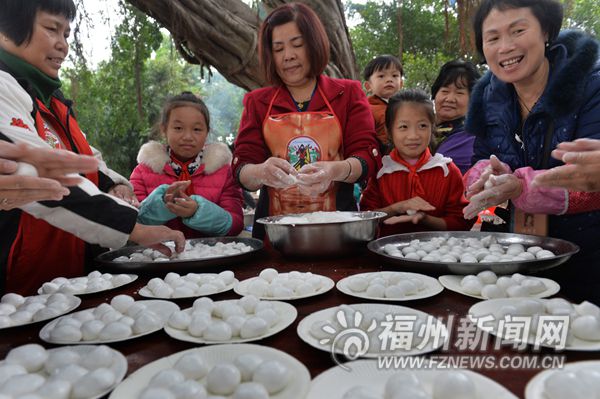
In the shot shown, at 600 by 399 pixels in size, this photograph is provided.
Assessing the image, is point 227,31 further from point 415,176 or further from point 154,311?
point 154,311

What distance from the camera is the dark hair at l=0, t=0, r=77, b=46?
130 centimetres

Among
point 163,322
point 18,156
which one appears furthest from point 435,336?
point 18,156

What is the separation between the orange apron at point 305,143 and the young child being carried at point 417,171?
369 millimetres

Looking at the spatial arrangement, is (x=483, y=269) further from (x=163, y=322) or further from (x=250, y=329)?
(x=163, y=322)

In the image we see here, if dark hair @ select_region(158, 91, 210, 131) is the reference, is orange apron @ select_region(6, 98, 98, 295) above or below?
below

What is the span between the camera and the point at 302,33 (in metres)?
1.79

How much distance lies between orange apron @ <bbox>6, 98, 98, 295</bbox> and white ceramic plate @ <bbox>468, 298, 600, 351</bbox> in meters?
1.38

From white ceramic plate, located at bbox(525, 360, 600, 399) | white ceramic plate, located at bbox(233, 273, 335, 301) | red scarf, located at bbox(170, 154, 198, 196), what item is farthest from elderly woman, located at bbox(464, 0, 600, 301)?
red scarf, located at bbox(170, 154, 198, 196)

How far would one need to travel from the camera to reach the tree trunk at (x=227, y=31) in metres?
3.48

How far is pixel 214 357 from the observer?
2.43 feet

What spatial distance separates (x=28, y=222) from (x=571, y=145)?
1742 mm

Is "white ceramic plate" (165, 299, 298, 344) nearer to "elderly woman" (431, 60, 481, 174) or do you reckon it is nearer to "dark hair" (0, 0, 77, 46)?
"dark hair" (0, 0, 77, 46)

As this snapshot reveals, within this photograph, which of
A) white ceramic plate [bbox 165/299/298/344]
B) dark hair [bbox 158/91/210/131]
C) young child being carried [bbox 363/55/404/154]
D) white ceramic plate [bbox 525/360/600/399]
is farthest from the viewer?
young child being carried [bbox 363/55/404/154]

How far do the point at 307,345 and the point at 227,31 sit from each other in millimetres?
3434
